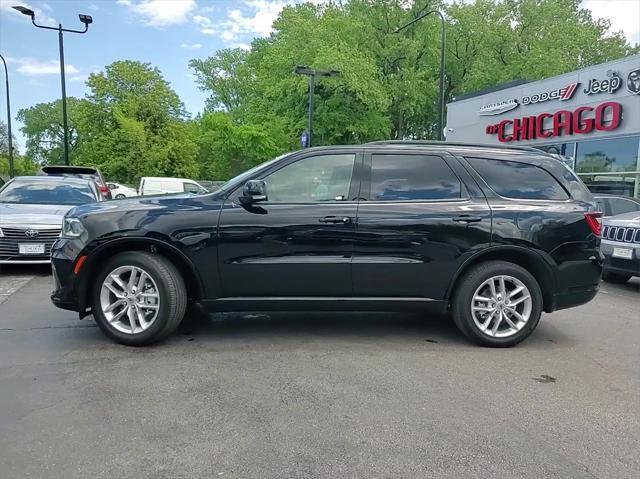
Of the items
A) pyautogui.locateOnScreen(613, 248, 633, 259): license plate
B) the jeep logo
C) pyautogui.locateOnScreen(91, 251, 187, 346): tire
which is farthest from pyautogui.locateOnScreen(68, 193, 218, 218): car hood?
the jeep logo

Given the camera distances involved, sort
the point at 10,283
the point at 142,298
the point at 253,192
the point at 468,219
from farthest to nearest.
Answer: the point at 10,283 → the point at 468,219 → the point at 142,298 → the point at 253,192

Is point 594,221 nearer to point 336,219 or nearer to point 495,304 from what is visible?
point 495,304

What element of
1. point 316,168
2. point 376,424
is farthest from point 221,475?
point 316,168

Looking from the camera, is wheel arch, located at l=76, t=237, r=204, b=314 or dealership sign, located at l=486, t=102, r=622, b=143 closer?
wheel arch, located at l=76, t=237, r=204, b=314

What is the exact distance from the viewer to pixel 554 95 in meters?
20.8

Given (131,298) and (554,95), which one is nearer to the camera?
(131,298)

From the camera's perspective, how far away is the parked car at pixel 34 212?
7.71 m

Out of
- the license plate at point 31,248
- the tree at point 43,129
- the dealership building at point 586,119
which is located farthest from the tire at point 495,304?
the tree at point 43,129

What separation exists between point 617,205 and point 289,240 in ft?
23.4

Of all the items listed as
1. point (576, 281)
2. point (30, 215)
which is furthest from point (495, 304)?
point (30, 215)

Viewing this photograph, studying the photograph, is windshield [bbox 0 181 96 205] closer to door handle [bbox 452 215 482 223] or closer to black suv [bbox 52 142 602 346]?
black suv [bbox 52 142 602 346]

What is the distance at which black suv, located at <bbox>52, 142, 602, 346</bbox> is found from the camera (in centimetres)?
452

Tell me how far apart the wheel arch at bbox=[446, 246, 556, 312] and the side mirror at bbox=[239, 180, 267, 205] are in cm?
187

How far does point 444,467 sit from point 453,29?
35058 millimetres
